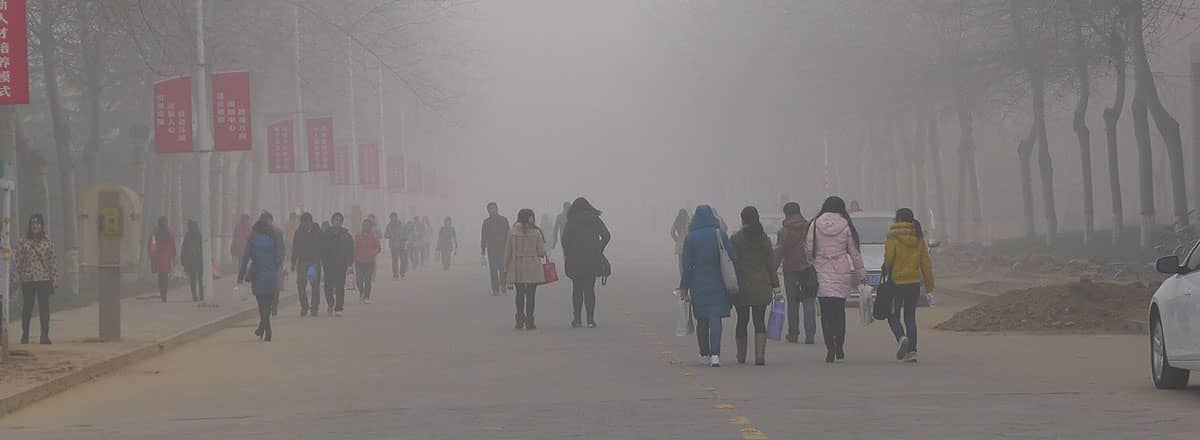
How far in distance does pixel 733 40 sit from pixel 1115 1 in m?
44.2

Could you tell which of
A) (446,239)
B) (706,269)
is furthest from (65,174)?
(706,269)

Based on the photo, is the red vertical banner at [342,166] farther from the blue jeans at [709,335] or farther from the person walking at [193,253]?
the blue jeans at [709,335]

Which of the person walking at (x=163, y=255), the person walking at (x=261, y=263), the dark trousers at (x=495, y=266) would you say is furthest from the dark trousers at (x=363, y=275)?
the person walking at (x=261, y=263)

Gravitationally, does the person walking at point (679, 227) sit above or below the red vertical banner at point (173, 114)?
below

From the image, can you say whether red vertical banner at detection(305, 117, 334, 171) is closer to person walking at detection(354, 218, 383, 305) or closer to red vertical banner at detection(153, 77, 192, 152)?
person walking at detection(354, 218, 383, 305)

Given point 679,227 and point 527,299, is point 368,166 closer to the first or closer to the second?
point 679,227

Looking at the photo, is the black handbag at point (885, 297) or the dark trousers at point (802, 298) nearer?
the black handbag at point (885, 297)

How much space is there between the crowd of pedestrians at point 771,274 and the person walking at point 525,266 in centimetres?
649

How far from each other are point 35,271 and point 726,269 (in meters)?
9.25

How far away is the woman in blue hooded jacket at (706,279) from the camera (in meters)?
18.5

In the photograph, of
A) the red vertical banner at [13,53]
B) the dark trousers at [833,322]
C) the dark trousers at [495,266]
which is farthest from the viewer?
the dark trousers at [495,266]

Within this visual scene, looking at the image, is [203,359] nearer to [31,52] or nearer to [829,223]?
[829,223]

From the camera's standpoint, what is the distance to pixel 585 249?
2578 centimetres

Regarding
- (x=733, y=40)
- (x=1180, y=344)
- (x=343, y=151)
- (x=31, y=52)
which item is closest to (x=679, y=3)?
(x=733, y=40)
